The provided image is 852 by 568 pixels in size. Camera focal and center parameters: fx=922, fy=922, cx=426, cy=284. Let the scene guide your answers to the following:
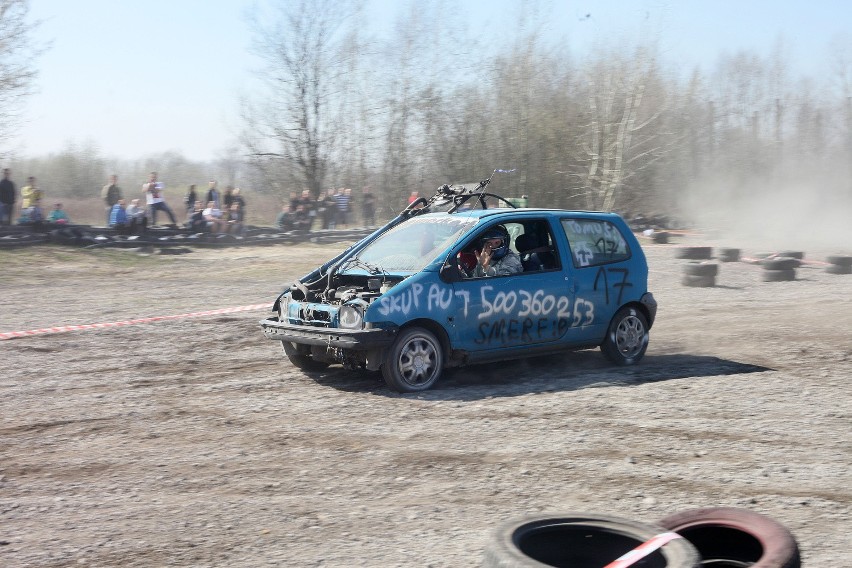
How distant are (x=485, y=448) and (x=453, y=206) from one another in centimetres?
386

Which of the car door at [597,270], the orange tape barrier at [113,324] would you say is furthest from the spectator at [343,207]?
the car door at [597,270]

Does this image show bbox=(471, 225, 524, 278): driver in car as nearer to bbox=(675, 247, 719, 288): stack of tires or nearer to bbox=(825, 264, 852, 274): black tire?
bbox=(675, 247, 719, 288): stack of tires

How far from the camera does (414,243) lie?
9.17 metres

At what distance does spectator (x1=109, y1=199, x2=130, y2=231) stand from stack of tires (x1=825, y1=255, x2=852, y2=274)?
57.2ft

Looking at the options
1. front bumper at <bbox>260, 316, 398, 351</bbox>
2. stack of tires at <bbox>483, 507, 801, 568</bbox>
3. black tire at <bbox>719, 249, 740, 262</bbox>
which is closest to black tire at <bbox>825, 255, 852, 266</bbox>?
black tire at <bbox>719, 249, 740, 262</bbox>

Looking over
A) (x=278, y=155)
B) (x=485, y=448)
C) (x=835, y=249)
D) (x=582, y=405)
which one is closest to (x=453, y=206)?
(x=582, y=405)

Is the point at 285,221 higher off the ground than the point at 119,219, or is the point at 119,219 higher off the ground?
the point at 285,221

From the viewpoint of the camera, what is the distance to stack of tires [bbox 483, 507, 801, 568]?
3.72 m

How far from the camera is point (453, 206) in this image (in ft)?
32.3

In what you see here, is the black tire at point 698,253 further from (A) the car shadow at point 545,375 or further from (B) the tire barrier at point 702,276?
(A) the car shadow at point 545,375

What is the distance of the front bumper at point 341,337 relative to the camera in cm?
809

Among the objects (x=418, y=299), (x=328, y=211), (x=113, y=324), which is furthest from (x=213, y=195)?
(x=418, y=299)

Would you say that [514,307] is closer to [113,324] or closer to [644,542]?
[644,542]

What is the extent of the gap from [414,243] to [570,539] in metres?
5.35
